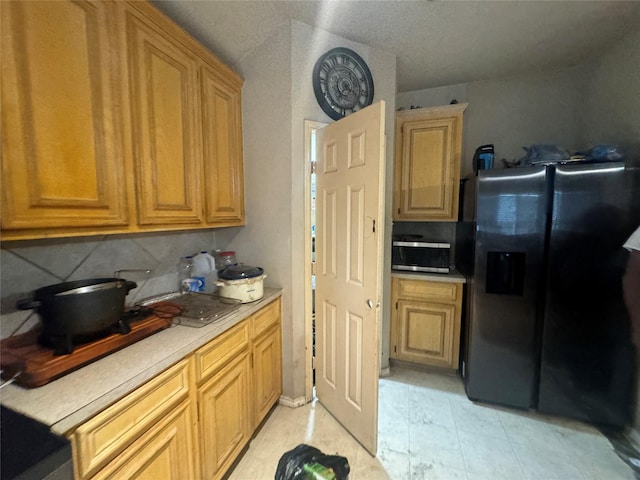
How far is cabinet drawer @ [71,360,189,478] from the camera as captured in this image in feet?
2.30

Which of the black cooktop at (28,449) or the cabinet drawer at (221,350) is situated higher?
the black cooktop at (28,449)

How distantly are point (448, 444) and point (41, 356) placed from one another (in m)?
2.08

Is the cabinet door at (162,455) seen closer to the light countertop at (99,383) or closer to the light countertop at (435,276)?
the light countertop at (99,383)

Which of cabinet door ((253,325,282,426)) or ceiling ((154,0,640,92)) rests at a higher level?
ceiling ((154,0,640,92))

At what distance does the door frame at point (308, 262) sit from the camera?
5.69ft

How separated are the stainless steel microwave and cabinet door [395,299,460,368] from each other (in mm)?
309

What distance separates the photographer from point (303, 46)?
1.68 meters

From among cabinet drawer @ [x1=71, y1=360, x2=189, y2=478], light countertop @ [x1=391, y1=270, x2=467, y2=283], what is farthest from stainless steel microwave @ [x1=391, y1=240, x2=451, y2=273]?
cabinet drawer @ [x1=71, y1=360, x2=189, y2=478]

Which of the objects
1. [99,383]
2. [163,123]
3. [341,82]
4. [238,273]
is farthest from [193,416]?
[341,82]

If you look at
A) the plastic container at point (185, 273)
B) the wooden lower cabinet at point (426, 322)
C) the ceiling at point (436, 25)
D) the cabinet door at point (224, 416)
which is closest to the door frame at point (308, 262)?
the cabinet door at point (224, 416)

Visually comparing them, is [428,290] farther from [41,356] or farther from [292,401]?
→ [41,356]

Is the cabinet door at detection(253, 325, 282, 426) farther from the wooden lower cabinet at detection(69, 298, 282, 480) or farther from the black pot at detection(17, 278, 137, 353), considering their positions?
the black pot at detection(17, 278, 137, 353)

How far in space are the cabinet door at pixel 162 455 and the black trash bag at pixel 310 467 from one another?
1.30 ft

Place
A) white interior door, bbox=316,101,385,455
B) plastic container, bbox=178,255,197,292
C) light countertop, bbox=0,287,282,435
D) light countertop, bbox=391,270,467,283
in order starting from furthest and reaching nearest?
light countertop, bbox=391,270,467,283, plastic container, bbox=178,255,197,292, white interior door, bbox=316,101,385,455, light countertop, bbox=0,287,282,435
